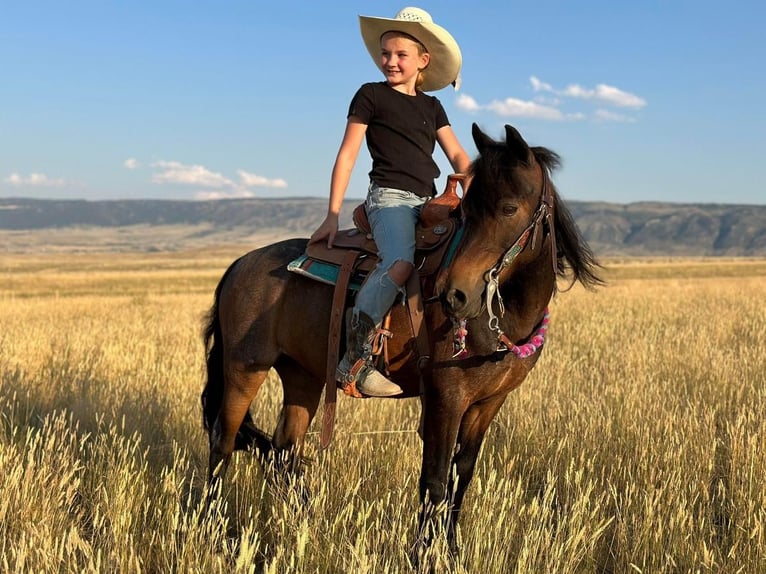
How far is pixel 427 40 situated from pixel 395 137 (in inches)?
26.8

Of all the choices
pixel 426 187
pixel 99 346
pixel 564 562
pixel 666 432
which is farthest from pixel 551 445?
pixel 99 346

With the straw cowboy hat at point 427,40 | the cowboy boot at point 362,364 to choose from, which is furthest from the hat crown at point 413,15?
the cowboy boot at point 362,364

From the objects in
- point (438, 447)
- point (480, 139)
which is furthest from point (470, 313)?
point (480, 139)

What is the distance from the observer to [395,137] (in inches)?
161

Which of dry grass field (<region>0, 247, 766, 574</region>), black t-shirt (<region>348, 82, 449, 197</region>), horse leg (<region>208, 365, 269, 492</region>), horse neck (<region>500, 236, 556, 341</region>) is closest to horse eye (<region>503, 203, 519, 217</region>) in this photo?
horse neck (<region>500, 236, 556, 341</region>)

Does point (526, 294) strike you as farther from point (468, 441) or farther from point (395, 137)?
point (395, 137)

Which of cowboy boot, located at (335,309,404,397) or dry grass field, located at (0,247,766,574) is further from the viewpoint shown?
A: cowboy boot, located at (335,309,404,397)

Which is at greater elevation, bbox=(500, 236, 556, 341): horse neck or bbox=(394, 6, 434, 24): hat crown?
bbox=(394, 6, 434, 24): hat crown

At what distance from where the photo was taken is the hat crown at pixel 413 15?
13.3 feet

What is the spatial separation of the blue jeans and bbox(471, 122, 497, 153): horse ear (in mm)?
692

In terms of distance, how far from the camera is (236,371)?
455 cm

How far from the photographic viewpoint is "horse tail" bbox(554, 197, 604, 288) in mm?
3533

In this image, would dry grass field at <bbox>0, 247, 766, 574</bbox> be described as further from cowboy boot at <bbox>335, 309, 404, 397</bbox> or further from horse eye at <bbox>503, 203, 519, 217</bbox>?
horse eye at <bbox>503, 203, 519, 217</bbox>

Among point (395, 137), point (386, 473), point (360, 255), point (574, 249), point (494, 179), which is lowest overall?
point (386, 473)
